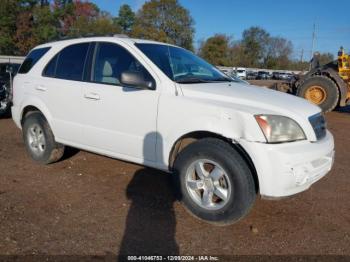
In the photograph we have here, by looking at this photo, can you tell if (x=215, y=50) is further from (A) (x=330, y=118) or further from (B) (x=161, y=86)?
(B) (x=161, y=86)

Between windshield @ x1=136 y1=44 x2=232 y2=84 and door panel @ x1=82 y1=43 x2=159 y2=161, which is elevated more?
windshield @ x1=136 y1=44 x2=232 y2=84

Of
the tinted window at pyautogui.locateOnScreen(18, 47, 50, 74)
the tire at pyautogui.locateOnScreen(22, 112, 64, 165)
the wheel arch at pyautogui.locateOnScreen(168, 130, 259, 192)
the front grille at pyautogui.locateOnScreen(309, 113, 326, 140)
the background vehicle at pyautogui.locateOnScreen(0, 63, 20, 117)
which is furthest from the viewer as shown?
the background vehicle at pyautogui.locateOnScreen(0, 63, 20, 117)

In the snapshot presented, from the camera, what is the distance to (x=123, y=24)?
7156 centimetres

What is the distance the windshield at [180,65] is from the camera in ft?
14.3

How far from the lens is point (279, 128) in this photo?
3545 millimetres

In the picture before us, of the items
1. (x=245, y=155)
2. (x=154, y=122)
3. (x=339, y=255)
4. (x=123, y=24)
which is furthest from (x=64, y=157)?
(x=123, y=24)

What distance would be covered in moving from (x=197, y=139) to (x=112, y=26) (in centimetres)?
5903

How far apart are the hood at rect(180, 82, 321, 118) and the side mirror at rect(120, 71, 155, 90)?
1.22 feet

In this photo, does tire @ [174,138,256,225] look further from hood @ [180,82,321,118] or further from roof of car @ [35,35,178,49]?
roof of car @ [35,35,178,49]

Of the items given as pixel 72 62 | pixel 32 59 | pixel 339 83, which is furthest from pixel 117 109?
pixel 339 83

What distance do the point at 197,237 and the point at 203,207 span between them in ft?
1.22

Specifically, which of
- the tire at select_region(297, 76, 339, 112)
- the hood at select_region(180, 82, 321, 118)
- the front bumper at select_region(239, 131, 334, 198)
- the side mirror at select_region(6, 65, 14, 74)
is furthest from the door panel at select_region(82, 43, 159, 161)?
the tire at select_region(297, 76, 339, 112)

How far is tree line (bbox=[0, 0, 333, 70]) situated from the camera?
49156mm

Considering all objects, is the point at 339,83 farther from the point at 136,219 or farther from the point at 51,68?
the point at 136,219
